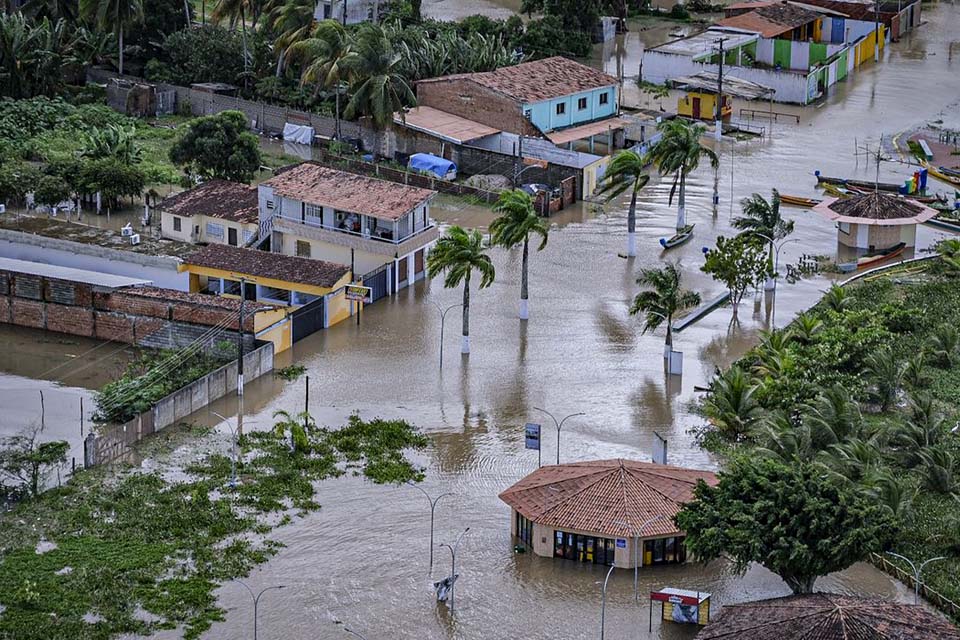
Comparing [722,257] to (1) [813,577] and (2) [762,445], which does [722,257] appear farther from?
(1) [813,577]

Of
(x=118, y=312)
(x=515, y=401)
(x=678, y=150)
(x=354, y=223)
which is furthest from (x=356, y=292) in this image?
(x=678, y=150)

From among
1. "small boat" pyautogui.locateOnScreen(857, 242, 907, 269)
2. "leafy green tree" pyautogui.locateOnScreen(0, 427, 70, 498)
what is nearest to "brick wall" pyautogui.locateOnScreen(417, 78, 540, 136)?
"small boat" pyautogui.locateOnScreen(857, 242, 907, 269)

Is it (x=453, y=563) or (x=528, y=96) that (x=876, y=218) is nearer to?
(x=528, y=96)

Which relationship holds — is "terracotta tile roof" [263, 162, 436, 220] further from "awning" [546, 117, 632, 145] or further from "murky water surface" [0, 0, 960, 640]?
"awning" [546, 117, 632, 145]

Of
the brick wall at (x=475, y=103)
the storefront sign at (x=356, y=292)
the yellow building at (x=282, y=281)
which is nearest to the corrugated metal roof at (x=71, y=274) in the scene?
the yellow building at (x=282, y=281)

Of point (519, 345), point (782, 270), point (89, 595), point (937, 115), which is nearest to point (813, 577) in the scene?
point (89, 595)

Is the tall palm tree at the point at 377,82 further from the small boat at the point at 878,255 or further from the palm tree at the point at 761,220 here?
the small boat at the point at 878,255
